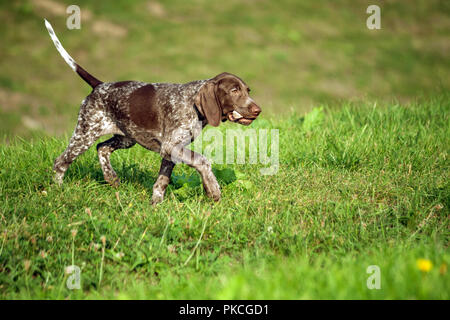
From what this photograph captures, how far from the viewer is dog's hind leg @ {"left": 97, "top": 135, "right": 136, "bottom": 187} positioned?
509 cm

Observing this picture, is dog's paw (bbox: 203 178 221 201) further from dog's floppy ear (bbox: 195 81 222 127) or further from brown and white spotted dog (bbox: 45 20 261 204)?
dog's floppy ear (bbox: 195 81 222 127)

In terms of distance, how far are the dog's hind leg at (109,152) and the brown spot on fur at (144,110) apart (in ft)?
2.15

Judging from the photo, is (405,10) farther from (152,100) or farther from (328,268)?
(328,268)

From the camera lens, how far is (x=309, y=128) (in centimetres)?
649

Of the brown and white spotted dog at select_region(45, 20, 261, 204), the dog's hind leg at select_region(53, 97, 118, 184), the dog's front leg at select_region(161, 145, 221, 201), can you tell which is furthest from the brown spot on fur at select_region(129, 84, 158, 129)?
the dog's front leg at select_region(161, 145, 221, 201)

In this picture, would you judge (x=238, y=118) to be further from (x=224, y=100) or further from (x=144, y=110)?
(x=144, y=110)

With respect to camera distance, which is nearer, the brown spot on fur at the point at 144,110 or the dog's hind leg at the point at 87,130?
the brown spot on fur at the point at 144,110

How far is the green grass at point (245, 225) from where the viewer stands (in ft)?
9.70

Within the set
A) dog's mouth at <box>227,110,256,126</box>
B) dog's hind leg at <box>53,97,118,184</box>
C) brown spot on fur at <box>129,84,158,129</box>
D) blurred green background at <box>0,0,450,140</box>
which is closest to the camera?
dog's mouth at <box>227,110,256,126</box>

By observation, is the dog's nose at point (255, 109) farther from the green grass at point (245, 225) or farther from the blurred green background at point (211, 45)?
the blurred green background at point (211, 45)

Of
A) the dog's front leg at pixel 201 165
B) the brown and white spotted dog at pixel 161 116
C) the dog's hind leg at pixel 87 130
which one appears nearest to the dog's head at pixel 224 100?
the brown and white spotted dog at pixel 161 116

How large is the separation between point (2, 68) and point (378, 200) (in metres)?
11.4

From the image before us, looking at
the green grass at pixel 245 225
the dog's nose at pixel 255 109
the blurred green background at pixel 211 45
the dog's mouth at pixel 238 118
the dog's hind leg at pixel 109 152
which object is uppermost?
the blurred green background at pixel 211 45

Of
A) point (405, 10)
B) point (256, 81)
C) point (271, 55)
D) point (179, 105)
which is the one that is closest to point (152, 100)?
point (179, 105)
